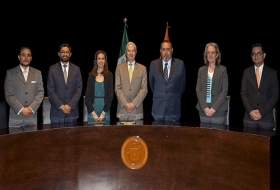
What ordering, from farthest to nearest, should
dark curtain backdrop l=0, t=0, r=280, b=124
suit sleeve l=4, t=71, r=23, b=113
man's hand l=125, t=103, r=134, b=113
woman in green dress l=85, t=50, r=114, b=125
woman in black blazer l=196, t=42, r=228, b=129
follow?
dark curtain backdrop l=0, t=0, r=280, b=124 → woman in green dress l=85, t=50, r=114, b=125 → man's hand l=125, t=103, r=134, b=113 → woman in black blazer l=196, t=42, r=228, b=129 → suit sleeve l=4, t=71, r=23, b=113

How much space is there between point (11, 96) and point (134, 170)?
1.55 meters

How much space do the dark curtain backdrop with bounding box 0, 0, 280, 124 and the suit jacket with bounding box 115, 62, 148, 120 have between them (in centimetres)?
199

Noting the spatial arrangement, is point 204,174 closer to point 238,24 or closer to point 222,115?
point 222,115

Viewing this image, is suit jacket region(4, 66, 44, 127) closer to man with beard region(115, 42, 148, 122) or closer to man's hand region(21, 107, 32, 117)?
man's hand region(21, 107, 32, 117)

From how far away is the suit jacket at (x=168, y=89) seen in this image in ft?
12.9

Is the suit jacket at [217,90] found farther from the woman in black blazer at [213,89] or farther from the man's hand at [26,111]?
the man's hand at [26,111]

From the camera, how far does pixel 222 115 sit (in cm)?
378

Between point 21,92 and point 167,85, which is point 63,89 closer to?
point 21,92

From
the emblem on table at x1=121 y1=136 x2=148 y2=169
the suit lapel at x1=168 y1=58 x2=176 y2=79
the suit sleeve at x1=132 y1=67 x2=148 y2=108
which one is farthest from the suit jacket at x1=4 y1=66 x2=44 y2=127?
the suit lapel at x1=168 y1=58 x2=176 y2=79

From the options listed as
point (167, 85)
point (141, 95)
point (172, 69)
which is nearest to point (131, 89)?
point (141, 95)

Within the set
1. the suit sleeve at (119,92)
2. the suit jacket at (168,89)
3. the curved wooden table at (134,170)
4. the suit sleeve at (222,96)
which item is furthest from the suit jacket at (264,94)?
the suit sleeve at (119,92)

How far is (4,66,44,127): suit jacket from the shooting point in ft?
12.1

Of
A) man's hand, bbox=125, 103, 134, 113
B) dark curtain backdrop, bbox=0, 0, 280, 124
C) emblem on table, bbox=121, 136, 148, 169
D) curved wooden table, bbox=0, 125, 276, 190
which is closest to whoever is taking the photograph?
curved wooden table, bbox=0, 125, 276, 190

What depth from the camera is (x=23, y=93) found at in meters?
3.76
